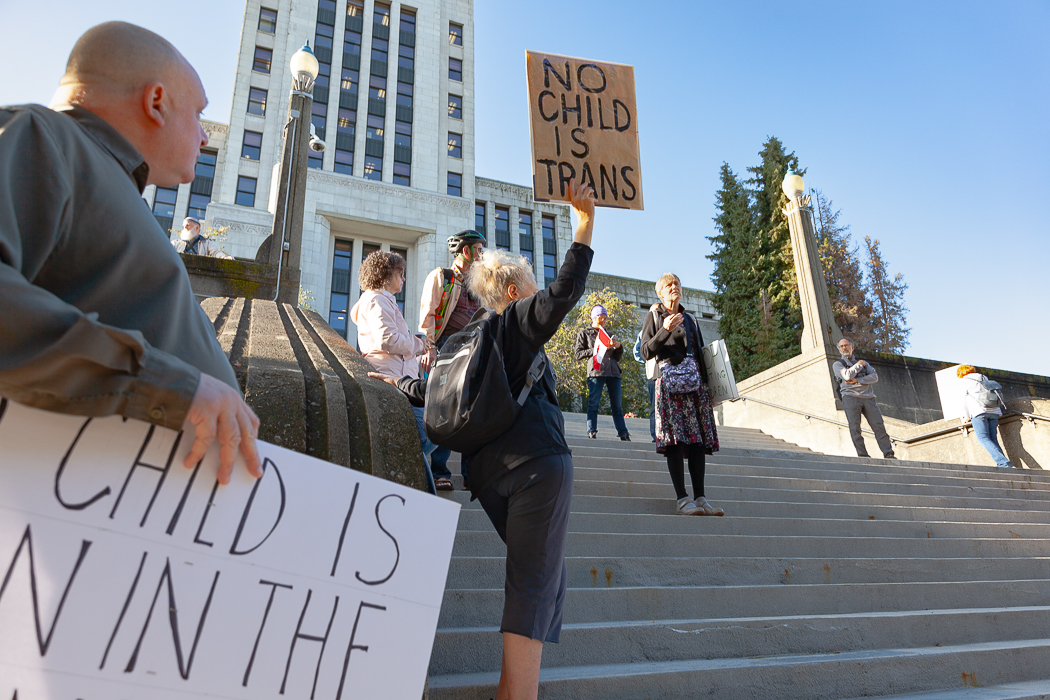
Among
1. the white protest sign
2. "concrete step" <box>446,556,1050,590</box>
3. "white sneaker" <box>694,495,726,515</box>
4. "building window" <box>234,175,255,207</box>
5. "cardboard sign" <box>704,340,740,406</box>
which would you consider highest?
"building window" <box>234,175,255,207</box>

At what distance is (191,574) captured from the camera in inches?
42.2

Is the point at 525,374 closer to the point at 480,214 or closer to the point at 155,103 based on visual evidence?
the point at 155,103

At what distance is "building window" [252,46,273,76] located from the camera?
107 ft

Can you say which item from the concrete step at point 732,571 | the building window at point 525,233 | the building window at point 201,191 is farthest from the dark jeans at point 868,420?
the building window at point 201,191

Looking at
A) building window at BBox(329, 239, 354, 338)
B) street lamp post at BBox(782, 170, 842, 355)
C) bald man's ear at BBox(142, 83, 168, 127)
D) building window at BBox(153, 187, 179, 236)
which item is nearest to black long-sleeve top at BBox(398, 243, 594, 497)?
bald man's ear at BBox(142, 83, 168, 127)

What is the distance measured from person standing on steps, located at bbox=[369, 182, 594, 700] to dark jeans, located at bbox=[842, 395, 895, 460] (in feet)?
29.1

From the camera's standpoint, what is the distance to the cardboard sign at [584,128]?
11.0 ft

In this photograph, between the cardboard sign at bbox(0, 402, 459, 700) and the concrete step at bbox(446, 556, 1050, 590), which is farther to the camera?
the concrete step at bbox(446, 556, 1050, 590)

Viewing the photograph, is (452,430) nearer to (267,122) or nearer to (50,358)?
(50,358)

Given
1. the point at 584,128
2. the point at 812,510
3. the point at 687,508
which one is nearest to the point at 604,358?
the point at 812,510

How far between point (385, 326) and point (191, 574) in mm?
3128

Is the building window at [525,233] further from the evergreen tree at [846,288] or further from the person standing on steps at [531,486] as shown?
the person standing on steps at [531,486]

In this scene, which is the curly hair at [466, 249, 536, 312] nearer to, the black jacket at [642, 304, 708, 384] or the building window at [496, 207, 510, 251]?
the black jacket at [642, 304, 708, 384]

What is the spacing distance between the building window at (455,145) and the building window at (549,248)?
24.1ft
